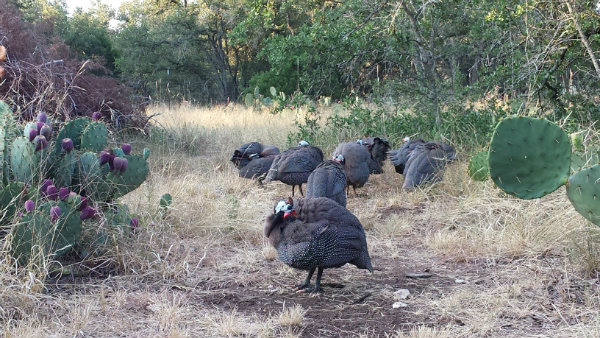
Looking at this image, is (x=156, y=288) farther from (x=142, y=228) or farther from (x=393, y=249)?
(x=393, y=249)

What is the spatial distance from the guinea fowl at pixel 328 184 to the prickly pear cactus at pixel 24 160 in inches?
94.6

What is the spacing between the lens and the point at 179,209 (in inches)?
213

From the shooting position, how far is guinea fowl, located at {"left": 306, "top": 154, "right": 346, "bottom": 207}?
5.51 m

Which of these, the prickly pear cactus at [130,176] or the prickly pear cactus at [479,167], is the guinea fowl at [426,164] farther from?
the prickly pear cactus at [130,176]

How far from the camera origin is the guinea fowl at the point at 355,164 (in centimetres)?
692

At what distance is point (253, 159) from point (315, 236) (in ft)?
13.2

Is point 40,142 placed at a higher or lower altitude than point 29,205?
higher

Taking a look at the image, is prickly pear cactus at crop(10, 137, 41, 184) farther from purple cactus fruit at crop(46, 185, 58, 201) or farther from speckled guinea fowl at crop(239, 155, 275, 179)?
speckled guinea fowl at crop(239, 155, 275, 179)

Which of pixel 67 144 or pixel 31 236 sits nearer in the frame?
pixel 31 236

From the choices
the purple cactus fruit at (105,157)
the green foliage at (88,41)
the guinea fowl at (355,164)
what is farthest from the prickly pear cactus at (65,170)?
the green foliage at (88,41)

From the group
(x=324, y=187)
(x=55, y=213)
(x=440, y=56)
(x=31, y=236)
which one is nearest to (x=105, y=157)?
(x=55, y=213)

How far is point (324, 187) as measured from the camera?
5.52 meters

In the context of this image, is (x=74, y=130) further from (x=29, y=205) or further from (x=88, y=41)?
(x=88, y=41)

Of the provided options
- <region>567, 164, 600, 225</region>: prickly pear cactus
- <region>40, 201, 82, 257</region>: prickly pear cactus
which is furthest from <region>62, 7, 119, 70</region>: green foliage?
<region>567, 164, 600, 225</region>: prickly pear cactus
